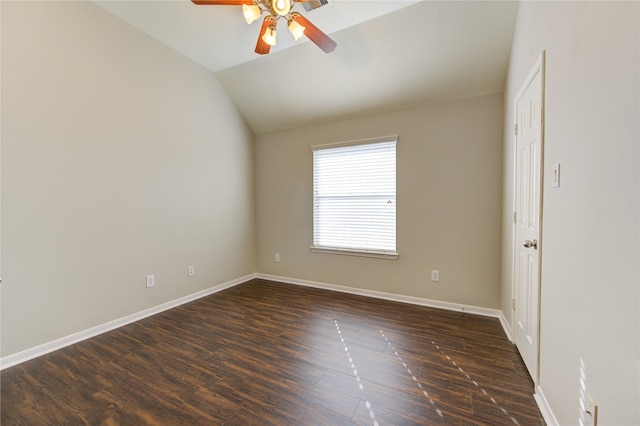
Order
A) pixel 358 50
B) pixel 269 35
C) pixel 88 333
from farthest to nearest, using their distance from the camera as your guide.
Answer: pixel 358 50
pixel 88 333
pixel 269 35

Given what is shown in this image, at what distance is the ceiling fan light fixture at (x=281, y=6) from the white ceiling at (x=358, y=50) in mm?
651

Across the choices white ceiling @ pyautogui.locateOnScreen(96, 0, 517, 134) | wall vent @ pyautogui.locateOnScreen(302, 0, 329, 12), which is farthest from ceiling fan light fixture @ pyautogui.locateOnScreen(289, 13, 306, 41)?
white ceiling @ pyautogui.locateOnScreen(96, 0, 517, 134)

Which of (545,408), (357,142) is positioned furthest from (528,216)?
(357,142)

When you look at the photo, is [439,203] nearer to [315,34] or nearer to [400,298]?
[400,298]

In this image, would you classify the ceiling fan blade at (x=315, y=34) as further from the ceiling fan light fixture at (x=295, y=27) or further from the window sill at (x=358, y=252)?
the window sill at (x=358, y=252)

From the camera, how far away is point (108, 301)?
2.57 metres

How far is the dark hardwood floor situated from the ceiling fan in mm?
2538

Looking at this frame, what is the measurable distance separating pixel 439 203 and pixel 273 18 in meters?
2.45

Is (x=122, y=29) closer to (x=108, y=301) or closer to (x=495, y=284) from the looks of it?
(x=108, y=301)

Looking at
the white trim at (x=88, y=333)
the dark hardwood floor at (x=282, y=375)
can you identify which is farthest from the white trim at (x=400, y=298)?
the white trim at (x=88, y=333)

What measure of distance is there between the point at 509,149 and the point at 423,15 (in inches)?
57.3

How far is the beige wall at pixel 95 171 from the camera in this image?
203cm

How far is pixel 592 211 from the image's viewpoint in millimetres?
1010

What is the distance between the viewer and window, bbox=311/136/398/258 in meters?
3.32
